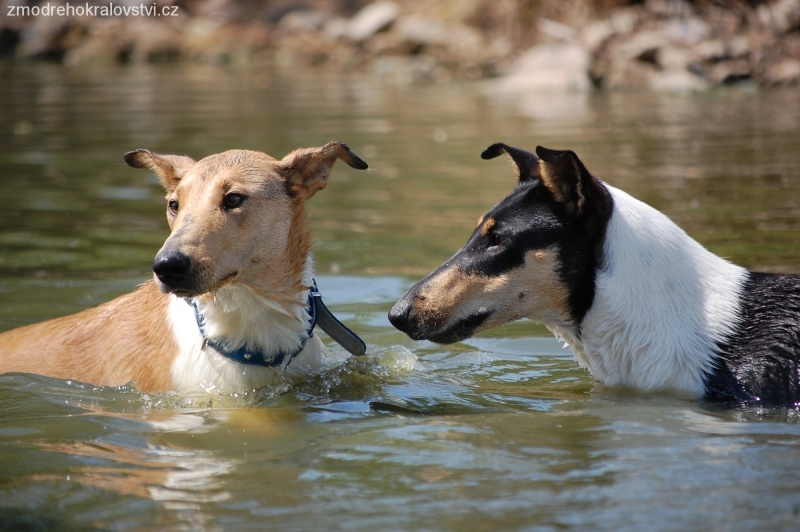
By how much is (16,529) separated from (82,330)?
259 centimetres

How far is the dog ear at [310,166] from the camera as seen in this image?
Answer: 18.9 feet

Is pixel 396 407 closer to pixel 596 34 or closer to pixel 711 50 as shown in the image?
pixel 711 50

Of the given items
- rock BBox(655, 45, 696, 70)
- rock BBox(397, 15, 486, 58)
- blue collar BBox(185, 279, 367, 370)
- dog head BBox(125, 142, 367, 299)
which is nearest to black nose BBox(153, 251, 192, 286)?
dog head BBox(125, 142, 367, 299)

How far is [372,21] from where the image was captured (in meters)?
30.5

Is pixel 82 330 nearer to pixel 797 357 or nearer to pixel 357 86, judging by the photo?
pixel 797 357

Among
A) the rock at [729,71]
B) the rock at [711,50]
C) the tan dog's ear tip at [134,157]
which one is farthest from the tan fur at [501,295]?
the rock at [711,50]

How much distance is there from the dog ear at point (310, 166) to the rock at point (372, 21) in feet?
82.8

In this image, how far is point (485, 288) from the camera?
17.7 ft

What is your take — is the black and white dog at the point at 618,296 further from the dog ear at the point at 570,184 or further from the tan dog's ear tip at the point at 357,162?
the tan dog's ear tip at the point at 357,162

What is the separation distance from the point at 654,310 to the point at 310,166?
2.25 m

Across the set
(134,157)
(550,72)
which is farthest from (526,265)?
(550,72)

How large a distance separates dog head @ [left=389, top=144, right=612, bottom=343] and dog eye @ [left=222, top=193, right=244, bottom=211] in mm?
1100

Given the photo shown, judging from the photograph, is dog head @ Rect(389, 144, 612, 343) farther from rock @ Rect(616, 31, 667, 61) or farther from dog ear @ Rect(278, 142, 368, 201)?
rock @ Rect(616, 31, 667, 61)

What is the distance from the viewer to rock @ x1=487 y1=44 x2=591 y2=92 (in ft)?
71.8
